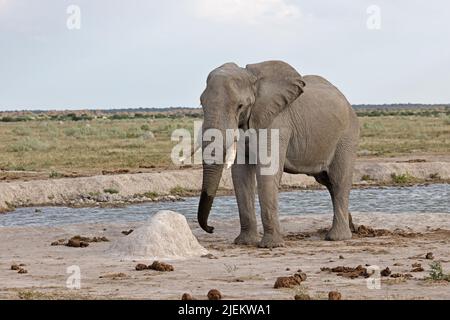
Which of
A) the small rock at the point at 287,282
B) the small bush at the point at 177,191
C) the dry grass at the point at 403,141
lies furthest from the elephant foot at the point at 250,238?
the dry grass at the point at 403,141

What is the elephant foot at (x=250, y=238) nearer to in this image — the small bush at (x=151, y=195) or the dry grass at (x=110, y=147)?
the small bush at (x=151, y=195)

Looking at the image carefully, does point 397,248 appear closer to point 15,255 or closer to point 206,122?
point 206,122

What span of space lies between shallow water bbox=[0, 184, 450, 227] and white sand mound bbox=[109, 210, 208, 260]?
18.8 ft

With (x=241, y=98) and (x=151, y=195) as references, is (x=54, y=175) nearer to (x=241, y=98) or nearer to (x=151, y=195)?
(x=151, y=195)

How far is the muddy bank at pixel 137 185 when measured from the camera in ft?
75.5

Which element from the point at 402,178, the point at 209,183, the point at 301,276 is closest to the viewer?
the point at 301,276

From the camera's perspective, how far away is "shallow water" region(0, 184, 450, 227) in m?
20.2

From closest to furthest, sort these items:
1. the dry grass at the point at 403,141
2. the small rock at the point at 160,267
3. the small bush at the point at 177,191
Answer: the small rock at the point at 160,267, the small bush at the point at 177,191, the dry grass at the point at 403,141

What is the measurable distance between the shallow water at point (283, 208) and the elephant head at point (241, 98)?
19.0 feet

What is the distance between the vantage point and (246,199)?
1538cm

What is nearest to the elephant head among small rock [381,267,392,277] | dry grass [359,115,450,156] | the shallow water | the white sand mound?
the white sand mound

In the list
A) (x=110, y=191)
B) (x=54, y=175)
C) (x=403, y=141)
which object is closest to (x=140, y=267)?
(x=110, y=191)

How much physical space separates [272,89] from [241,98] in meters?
0.86
